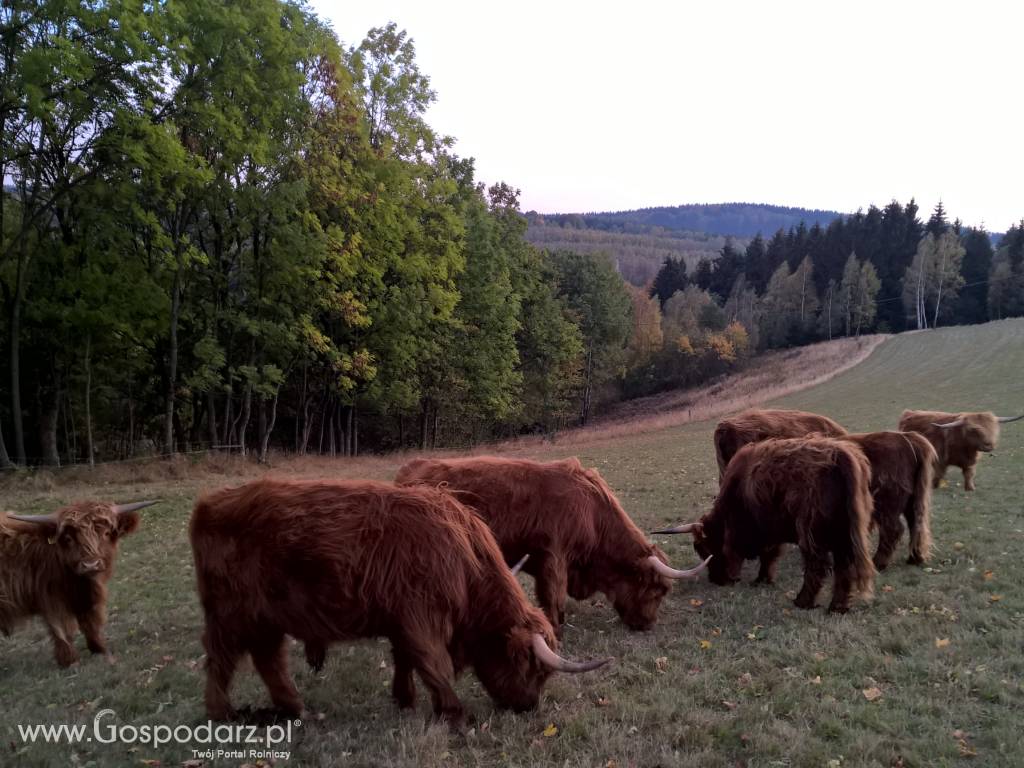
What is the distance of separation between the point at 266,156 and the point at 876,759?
21314 millimetres

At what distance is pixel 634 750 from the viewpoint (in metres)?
4.12

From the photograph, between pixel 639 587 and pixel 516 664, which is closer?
pixel 516 664

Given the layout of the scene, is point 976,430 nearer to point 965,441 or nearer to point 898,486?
point 965,441

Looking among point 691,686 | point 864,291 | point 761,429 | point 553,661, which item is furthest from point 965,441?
point 864,291

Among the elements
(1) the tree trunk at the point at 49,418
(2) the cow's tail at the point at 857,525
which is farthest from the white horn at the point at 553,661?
(1) the tree trunk at the point at 49,418

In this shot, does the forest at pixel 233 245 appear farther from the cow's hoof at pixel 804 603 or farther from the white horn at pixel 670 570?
the cow's hoof at pixel 804 603

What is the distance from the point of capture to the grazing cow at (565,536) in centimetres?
638

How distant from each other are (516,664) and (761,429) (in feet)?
24.8

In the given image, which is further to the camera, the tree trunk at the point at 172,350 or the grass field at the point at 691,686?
the tree trunk at the point at 172,350

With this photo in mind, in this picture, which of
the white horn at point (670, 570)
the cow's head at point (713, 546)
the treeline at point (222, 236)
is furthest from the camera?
the treeline at point (222, 236)

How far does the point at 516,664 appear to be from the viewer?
4.54m

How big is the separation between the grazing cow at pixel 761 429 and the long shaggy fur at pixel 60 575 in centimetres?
889

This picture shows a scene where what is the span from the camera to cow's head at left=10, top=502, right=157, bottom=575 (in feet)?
20.5

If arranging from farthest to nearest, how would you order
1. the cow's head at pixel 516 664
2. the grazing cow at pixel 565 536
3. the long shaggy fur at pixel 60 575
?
the grazing cow at pixel 565 536
the long shaggy fur at pixel 60 575
the cow's head at pixel 516 664
